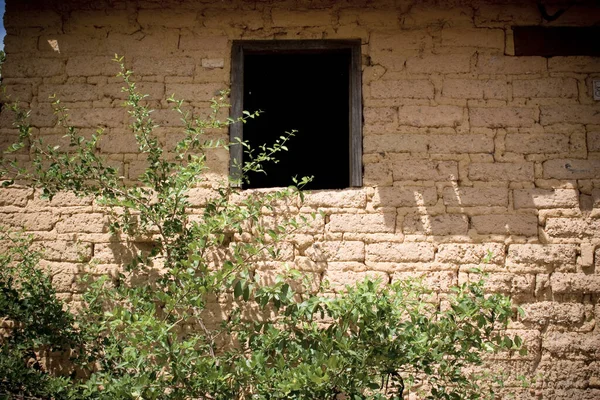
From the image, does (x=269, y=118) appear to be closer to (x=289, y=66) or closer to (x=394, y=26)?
(x=289, y=66)

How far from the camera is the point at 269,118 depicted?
6203 mm

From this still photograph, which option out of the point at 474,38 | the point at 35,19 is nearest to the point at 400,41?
the point at 474,38

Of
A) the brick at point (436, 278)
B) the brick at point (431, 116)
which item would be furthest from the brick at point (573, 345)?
the brick at point (431, 116)

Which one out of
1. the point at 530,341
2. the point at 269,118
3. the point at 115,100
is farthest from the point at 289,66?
the point at 530,341

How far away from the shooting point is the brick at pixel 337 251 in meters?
3.70

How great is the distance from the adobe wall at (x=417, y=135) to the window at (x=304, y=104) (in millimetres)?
87

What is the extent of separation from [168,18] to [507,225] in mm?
2753

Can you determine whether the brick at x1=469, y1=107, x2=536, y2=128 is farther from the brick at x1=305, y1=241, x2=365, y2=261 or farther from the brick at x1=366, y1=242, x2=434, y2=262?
the brick at x1=305, y1=241, x2=365, y2=261

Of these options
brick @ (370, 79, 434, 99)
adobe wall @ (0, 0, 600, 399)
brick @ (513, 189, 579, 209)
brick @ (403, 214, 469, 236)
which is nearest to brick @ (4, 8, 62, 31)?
adobe wall @ (0, 0, 600, 399)

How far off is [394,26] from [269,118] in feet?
8.14

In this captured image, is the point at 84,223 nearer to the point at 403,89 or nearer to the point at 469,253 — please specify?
the point at 403,89

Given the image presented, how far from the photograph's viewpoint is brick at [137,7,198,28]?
4.02 m

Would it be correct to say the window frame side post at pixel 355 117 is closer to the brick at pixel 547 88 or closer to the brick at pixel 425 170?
the brick at pixel 425 170

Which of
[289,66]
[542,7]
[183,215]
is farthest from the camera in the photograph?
[289,66]
